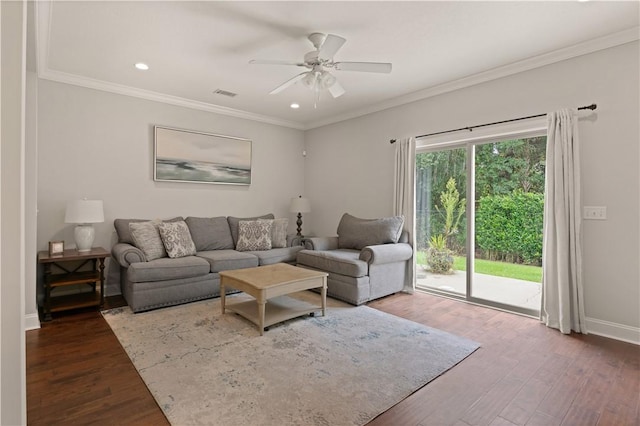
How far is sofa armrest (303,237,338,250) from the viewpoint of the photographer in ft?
15.1

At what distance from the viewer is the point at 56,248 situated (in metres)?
3.52

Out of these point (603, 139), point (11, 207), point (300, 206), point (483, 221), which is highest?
point (603, 139)

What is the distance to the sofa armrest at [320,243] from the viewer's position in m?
4.61

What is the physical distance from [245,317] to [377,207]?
2.66 m

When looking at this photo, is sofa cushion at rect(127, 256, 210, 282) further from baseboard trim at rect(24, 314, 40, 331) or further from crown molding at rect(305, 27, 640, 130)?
crown molding at rect(305, 27, 640, 130)

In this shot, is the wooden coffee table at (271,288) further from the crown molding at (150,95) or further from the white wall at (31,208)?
the crown molding at (150,95)

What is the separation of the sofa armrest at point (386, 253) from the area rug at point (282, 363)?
676 millimetres

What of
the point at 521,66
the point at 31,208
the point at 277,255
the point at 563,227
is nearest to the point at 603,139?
the point at 563,227

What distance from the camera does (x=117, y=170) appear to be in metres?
4.29

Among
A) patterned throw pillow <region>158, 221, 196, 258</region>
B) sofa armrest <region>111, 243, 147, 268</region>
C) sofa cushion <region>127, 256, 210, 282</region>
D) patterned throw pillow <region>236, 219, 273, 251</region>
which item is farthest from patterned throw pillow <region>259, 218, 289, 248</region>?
sofa armrest <region>111, 243, 147, 268</region>

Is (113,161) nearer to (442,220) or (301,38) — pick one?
(301,38)

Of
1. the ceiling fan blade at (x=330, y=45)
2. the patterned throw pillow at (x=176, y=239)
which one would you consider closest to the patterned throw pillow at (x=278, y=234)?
the patterned throw pillow at (x=176, y=239)

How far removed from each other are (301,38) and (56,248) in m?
3.35

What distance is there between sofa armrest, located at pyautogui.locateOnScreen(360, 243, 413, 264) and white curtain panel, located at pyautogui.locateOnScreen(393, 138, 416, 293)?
0.20 m
